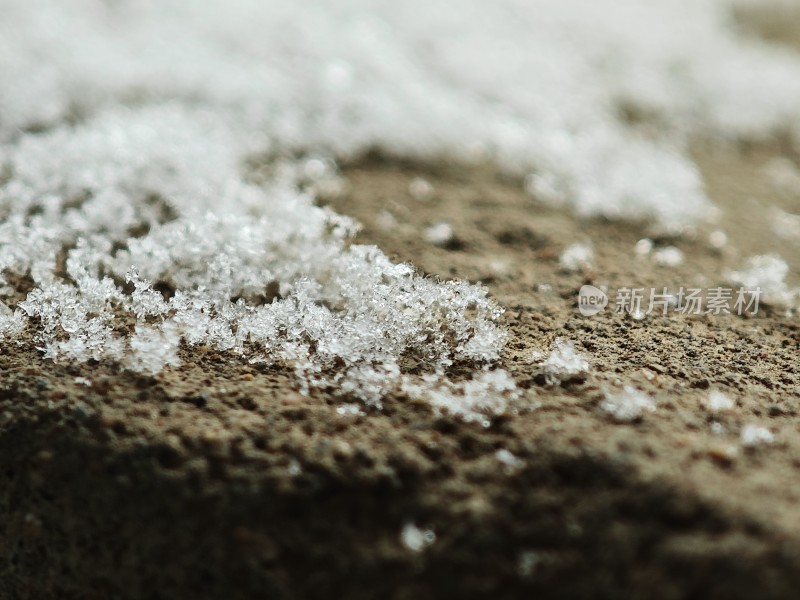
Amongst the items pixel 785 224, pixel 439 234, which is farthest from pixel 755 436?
pixel 785 224

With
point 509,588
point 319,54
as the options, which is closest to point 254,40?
point 319,54

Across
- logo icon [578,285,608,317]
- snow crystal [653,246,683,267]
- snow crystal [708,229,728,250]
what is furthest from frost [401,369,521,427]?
snow crystal [708,229,728,250]

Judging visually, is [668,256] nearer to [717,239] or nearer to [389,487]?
[717,239]

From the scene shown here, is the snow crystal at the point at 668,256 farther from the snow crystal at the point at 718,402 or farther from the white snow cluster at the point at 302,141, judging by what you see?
the snow crystal at the point at 718,402

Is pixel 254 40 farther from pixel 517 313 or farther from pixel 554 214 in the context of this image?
pixel 517 313

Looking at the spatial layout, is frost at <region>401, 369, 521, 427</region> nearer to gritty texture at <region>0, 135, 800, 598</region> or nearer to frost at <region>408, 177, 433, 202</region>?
gritty texture at <region>0, 135, 800, 598</region>
